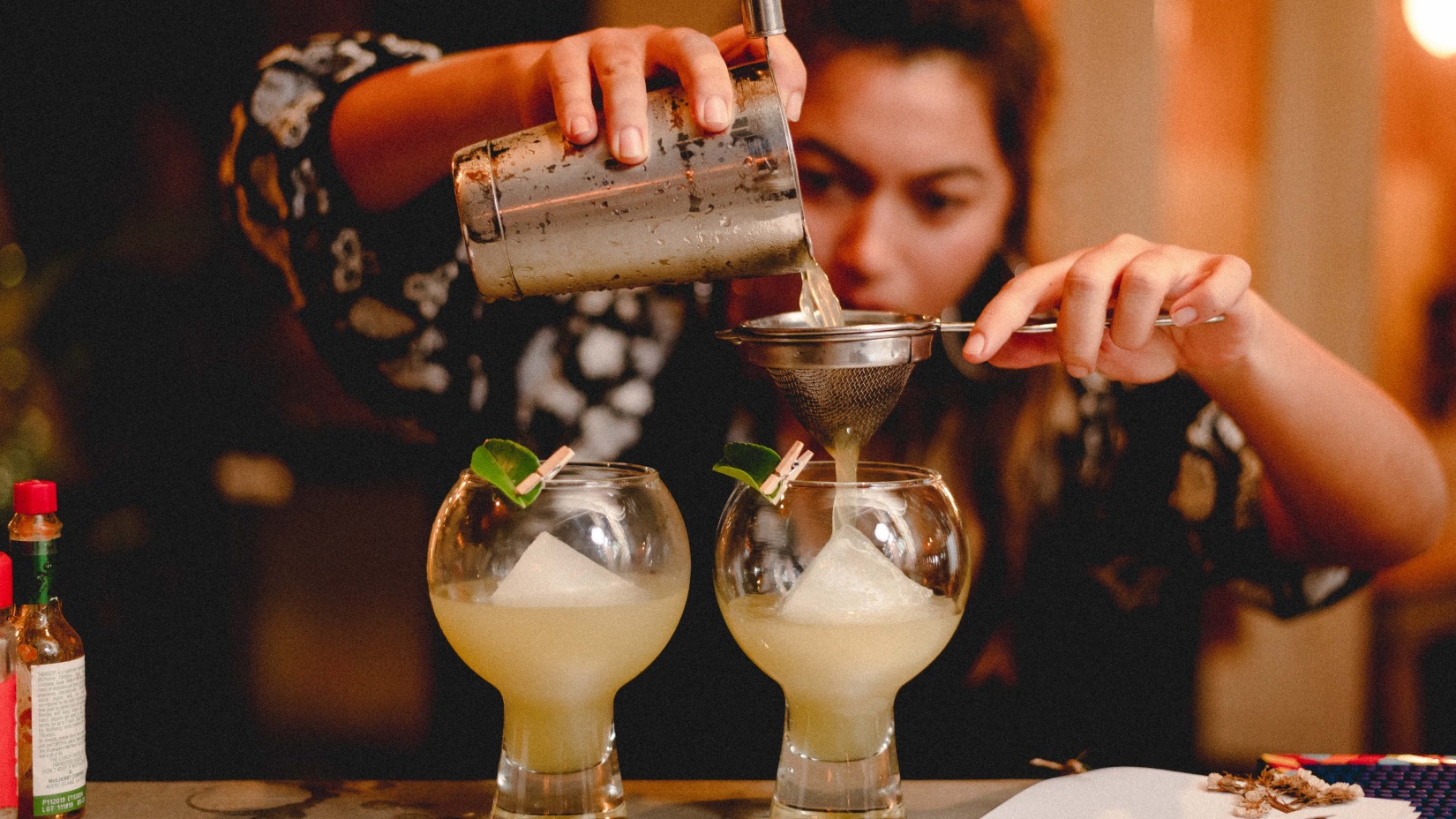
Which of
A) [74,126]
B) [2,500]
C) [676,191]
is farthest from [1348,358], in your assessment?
[2,500]

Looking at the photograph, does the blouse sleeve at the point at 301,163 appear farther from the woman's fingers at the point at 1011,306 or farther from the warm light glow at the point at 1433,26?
the warm light glow at the point at 1433,26

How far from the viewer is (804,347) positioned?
1197 mm

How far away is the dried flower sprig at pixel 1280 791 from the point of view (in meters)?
1.18

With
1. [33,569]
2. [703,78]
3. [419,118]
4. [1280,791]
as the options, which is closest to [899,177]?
[703,78]

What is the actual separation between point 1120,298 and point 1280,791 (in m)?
0.54

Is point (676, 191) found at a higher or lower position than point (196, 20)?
lower

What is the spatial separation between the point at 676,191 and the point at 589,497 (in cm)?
31

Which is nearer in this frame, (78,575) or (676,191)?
(676,191)

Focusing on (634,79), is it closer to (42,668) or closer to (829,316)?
(829,316)

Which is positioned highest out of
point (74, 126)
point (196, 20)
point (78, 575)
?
point (196, 20)

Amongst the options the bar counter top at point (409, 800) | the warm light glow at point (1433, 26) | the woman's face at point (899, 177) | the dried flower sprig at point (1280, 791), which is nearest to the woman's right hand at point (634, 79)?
the woman's face at point (899, 177)

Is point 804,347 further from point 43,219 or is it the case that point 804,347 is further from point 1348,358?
point 43,219

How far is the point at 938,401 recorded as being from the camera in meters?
1.66

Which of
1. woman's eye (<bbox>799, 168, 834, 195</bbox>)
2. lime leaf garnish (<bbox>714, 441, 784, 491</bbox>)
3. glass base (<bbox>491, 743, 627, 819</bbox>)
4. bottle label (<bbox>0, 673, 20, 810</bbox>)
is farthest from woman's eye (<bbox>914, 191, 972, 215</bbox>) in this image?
bottle label (<bbox>0, 673, 20, 810</bbox>)
